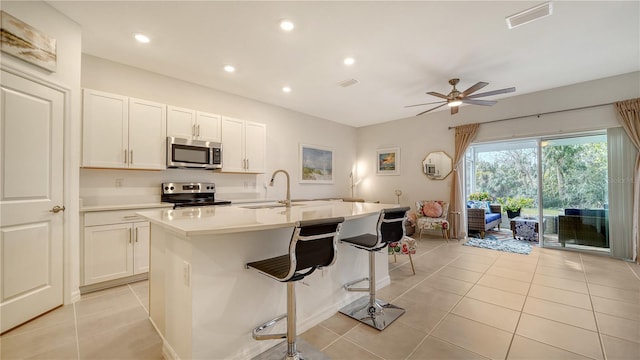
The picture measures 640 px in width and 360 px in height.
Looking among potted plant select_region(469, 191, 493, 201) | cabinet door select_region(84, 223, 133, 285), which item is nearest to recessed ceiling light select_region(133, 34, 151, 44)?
cabinet door select_region(84, 223, 133, 285)

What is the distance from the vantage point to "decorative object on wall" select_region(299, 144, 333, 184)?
225 inches

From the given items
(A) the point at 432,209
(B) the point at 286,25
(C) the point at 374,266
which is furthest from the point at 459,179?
(B) the point at 286,25

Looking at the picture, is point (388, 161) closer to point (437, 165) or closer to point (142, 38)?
point (437, 165)

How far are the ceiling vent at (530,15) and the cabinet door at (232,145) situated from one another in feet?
12.3

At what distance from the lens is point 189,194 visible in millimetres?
3836

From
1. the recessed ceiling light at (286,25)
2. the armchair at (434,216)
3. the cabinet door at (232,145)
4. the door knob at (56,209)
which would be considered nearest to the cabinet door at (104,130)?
the door knob at (56,209)

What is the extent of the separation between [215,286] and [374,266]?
4.40ft

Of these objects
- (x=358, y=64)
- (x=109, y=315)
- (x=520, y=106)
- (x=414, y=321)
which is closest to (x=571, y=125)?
(x=520, y=106)

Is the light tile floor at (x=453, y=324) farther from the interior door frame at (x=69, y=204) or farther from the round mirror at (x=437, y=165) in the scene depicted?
the round mirror at (x=437, y=165)

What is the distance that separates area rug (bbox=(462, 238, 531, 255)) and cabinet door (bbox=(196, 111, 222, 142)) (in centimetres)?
497

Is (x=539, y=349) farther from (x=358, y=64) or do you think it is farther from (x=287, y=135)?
(x=287, y=135)

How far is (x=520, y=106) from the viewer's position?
4645 mm

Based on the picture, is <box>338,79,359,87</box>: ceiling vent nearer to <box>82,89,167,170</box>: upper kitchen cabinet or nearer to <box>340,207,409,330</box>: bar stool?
<box>340,207,409,330</box>: bar stool

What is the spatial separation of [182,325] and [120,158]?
2.50m
